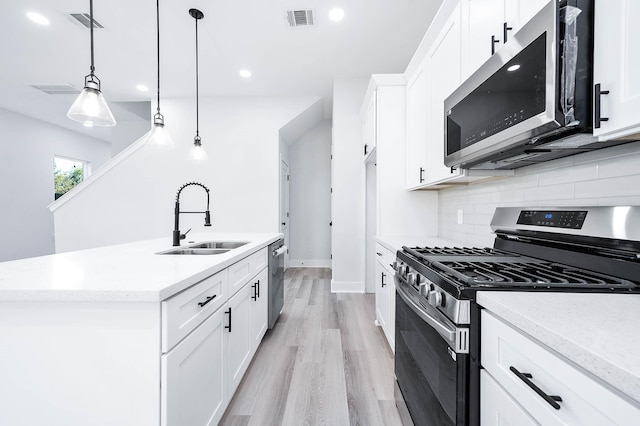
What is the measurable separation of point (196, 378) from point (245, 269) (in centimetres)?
80

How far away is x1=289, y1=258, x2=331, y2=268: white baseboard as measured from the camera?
5801mm

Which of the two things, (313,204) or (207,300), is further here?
(313,204)

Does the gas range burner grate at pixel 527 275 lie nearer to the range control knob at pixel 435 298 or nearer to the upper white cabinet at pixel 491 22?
the range control knob at pixel 435 298

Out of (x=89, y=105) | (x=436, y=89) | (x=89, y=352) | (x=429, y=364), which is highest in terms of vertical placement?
(x=436, y=89)

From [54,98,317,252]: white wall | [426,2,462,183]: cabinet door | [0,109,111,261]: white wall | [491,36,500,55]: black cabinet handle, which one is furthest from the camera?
[0,109,111,261]: white wall

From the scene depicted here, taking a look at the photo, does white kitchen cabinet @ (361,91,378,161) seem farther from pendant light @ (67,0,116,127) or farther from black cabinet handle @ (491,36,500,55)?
pendant light @ (67,0,116,127)

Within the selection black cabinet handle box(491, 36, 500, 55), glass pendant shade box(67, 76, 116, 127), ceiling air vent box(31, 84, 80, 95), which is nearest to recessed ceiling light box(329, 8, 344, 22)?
black cabinet handle box(491, 36, 500, 55)

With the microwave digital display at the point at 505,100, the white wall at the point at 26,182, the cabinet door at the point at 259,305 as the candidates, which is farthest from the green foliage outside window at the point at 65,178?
the microwave digital display at the point at 505,100

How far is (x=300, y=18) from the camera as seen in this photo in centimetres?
292

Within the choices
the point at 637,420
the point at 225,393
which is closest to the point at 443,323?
the point at 637,420

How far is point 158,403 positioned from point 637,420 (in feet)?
3.89

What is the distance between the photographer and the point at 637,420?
17.4 inches

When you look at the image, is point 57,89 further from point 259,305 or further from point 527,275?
point 527,275

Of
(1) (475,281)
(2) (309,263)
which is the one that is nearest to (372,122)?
(1) (475,281)
